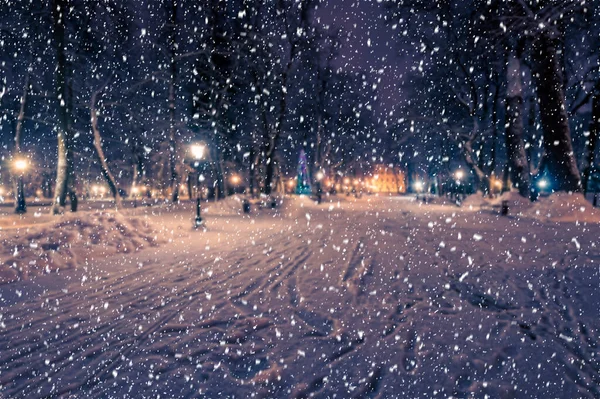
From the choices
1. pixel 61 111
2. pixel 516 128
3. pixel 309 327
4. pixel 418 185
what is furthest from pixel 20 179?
pixel 418 185

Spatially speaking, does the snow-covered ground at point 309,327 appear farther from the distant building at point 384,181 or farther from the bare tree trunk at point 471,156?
the distant building at point 384,181

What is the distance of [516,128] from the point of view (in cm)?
1859

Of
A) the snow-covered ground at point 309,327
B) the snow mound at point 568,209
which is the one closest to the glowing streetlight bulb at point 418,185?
the snow mound at point 568,209

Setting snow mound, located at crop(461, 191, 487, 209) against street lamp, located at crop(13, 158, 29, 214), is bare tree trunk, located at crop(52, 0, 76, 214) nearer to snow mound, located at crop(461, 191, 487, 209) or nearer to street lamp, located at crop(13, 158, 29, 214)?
street lamp, located at crop(13, 158, 29, 214)

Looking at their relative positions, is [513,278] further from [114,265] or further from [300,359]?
[114,265]

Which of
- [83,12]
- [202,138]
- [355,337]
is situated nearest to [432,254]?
[355,337]

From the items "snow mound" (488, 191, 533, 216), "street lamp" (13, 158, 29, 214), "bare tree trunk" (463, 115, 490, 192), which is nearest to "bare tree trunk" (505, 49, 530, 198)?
"snow mound" (488, 191, 533, 216)

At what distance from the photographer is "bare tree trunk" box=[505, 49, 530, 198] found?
1848cm

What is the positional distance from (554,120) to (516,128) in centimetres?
391

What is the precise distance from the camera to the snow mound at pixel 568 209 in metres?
13.7

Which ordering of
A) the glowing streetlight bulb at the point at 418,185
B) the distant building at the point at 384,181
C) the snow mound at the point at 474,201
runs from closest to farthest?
1. the snow mound at the point at 474,201
2. the glowing streetlight bulb at the point at 418,185
3. the distant building at the point at 384,181

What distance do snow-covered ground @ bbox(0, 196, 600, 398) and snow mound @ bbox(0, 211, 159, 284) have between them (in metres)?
A: 0.43

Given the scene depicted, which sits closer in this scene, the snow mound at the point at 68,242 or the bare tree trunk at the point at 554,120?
the snow mound at the point at 68,242

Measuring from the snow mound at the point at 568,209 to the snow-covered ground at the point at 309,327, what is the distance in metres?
7.35
